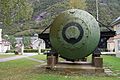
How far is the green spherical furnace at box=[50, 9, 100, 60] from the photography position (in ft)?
43.5

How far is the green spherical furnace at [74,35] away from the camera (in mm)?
13266

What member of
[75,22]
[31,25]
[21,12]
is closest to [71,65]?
[75,22]

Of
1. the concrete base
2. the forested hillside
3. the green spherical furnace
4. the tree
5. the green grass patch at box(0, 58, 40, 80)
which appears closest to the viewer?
the green grass patch at box(0, 58, 40, 80)

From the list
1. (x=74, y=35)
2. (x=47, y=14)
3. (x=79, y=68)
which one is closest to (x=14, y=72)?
(x=79, y=68)

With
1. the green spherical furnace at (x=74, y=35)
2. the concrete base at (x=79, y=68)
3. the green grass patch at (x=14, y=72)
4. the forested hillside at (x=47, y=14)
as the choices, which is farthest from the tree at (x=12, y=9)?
the forested hillside at (x=47, y=14)

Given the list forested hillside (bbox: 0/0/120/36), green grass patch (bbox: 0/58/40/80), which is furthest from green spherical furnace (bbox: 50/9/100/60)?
forested hillside (bbox: 0/0/120/36)

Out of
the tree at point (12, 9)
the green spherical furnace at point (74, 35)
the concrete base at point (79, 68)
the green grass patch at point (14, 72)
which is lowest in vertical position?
the green grass patch at point (14, 72)

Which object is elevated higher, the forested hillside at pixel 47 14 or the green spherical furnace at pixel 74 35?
the forested hillside at pixel 47 14

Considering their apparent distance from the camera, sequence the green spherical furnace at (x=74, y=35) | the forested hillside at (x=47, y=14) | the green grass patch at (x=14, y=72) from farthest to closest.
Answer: the forested hillside at (x=47, y=14)
the green spherical furnace at (x=74, y=35)
the green grass patch at (x=14, y=72)

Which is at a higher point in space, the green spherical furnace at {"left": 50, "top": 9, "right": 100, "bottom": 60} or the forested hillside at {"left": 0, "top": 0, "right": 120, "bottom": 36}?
the forested hillside at {"left": 0, "top": 0, "right": 120, "bottom": 36}

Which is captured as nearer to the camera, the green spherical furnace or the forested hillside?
the green spherical furnace

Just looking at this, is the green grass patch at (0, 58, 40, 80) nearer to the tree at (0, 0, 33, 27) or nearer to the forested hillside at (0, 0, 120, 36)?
the tree at (0, 0, 33, 27)

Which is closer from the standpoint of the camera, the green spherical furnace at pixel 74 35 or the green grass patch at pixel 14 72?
the green grass patch at pixel 14 72

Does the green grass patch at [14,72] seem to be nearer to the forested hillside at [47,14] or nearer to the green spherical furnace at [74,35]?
the green spherical furnace at [74,35]
